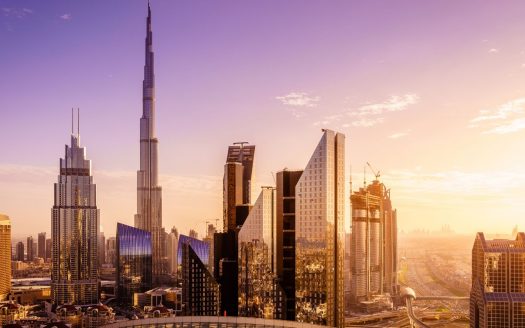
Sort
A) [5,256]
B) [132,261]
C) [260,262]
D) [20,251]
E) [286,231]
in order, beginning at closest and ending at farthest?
[286,231] < [260,262] < [5,256] < [132,261] < [20,251]

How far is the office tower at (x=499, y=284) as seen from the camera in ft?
168

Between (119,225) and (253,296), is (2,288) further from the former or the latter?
(253,296)

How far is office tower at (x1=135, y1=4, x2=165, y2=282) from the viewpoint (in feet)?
423

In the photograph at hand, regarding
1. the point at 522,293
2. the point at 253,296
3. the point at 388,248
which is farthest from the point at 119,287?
the point at 522,293

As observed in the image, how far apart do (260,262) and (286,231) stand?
4365 millimetres

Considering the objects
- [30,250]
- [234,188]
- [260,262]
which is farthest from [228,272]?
[30,250]

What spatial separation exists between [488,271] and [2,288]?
78.2m

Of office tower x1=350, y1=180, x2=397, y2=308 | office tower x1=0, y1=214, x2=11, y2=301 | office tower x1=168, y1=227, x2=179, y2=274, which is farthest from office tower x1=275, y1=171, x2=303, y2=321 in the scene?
office tower x1=168, y1=227, x2=179, y2=274

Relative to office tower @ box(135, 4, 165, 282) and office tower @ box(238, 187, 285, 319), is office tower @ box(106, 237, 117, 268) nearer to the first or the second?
office tower @ box(135, 4, 165, 282)

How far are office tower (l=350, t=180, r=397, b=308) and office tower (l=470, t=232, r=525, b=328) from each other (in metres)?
38.9

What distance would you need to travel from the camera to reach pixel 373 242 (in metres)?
102

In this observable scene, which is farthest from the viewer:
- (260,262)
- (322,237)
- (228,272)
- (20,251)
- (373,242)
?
(20,251)

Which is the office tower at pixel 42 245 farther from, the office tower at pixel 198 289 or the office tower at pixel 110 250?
the office tower at pixel 198 289

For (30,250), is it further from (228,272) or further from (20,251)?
(228,272)
